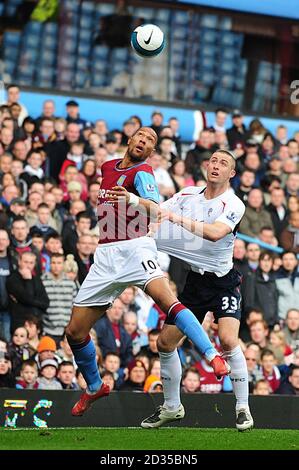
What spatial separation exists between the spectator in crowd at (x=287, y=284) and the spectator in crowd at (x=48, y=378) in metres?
4.02

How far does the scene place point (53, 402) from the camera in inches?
451

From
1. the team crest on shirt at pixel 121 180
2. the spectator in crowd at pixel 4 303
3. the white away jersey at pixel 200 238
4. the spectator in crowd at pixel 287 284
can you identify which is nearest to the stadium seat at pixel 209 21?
the spectator in crowd at pixel 287 284

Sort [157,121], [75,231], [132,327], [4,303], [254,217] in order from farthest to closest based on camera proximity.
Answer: [157,121] < [254,217] < [75,231] < [132,327] < [4,303]

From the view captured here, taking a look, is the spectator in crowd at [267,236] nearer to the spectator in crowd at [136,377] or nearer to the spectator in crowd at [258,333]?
the spectator in crowd at [258,333]

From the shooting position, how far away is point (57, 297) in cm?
1379

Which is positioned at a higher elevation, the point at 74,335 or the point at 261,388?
the point at 74,335

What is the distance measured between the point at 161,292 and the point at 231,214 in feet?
3.29

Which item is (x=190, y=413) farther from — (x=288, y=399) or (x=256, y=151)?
(x=256, y=151)

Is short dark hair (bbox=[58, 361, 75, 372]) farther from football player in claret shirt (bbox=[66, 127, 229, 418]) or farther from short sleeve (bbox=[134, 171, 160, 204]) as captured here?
short sleeve (bbox=[134, 171, 160, 204])

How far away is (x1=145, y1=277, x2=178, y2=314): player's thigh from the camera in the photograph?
31.7ft

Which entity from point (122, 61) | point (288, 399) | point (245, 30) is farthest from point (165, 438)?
point (245, 30)

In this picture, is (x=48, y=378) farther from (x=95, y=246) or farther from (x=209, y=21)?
(x=209, y=21)

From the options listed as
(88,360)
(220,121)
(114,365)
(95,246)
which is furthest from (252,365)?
(220,121)

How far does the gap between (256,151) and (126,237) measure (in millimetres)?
8053
